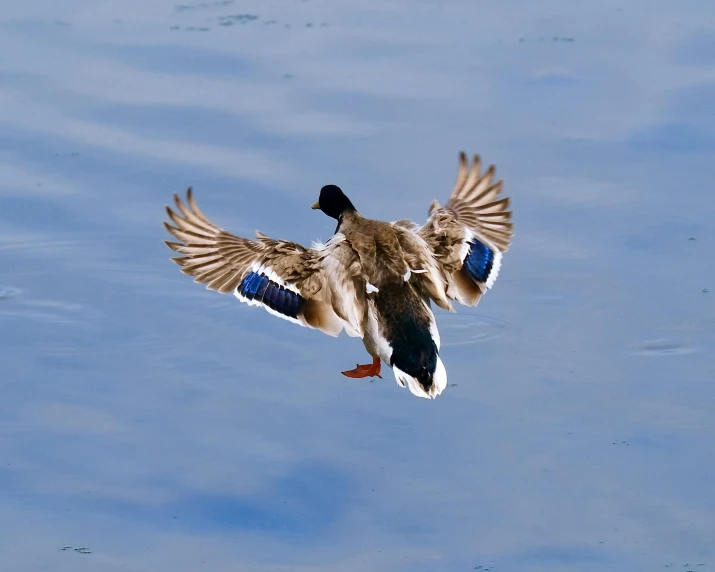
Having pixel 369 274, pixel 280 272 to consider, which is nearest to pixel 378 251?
pixel 369 274

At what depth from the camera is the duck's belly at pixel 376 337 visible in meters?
7.93

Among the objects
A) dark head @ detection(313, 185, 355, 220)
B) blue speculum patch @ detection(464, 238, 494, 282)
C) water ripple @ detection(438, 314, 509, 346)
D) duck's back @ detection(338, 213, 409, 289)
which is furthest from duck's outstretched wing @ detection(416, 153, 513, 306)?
water ripple @ detection(438, 314, 509, 346)

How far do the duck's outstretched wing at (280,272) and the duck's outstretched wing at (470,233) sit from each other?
1.99 feet

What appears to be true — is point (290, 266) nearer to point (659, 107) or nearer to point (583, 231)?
point (583, 231)

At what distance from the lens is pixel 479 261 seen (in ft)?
28.2

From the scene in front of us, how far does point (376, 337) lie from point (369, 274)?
1.13 feet

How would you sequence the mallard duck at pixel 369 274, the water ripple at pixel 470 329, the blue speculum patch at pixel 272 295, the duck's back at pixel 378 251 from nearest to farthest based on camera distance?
1. the mallard duck at pixel 369 274
2. the duck's back at pixel 378 251
3. the blue speculum patch at pixel 272 295
4. the water ripple at pixel 470 329

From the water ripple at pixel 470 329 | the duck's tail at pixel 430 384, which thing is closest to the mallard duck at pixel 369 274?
the duck's tail at pixel 430 384

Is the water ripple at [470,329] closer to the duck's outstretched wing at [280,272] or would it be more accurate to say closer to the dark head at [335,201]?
the dark head at [335,201]

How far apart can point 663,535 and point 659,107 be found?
5033mm

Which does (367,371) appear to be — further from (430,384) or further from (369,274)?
(430,384)

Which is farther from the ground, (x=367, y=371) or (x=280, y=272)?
(x=280, y=272)

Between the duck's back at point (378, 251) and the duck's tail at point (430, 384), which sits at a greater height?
the duck's back at point (378, 251)

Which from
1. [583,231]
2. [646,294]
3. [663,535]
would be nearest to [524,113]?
[583,231]
